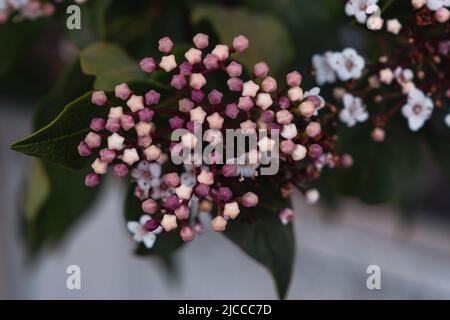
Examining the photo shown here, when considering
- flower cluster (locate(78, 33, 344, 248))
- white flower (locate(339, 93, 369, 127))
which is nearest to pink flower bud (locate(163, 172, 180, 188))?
flower cluster (locate(78, 33, 344, 248))

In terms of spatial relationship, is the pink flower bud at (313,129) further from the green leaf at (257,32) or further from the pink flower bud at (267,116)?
the green leaf at (257,32)

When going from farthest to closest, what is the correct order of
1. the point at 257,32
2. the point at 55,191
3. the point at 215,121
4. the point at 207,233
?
the point at 207,233 < the point at 55,191 < the point at 257,32 < the point at 215,121

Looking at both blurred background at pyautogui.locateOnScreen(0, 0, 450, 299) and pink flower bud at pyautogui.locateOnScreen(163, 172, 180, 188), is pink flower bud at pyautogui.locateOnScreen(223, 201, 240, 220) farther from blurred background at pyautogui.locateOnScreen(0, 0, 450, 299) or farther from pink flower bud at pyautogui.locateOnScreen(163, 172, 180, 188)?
blurred background at pyautogui.locateOnScreen(0, 0, 450, 299)

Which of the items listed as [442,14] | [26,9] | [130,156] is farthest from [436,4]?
[26,9]

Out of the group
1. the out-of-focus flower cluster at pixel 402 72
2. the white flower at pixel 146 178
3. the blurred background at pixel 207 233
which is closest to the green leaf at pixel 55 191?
the blurred background at pixel 207 233

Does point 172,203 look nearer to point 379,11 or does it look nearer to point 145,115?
point 145,115
